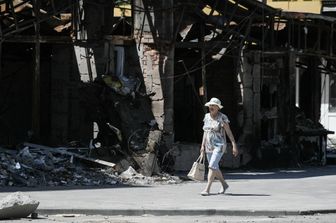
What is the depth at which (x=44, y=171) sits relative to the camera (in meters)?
16.4

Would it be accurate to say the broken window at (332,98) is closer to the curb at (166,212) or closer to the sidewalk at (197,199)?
the sidewalk at (197,199)

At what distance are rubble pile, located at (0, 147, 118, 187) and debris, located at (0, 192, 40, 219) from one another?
389 cm

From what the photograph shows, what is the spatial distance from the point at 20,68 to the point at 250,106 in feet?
21.4

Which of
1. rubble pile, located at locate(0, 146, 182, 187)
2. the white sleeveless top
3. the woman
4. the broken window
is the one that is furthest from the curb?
the broken window

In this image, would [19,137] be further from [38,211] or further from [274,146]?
[38,211]

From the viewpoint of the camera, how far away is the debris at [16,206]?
11289 mm

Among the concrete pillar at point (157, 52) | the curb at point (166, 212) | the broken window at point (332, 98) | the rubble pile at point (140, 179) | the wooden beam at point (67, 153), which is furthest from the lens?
the broken window at point (332, 98)

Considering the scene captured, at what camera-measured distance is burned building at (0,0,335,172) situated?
731 inches

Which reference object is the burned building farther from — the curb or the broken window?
the broken window

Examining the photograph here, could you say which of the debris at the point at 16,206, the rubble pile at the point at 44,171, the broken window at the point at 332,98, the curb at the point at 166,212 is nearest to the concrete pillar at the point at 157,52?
the rubble pile at the point at 44,171

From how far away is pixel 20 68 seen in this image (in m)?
22.6

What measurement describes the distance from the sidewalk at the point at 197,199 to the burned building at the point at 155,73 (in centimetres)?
244

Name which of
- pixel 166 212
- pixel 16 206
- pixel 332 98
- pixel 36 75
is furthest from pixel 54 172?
pixel 332 98

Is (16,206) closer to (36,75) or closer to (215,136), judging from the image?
(215,136)
